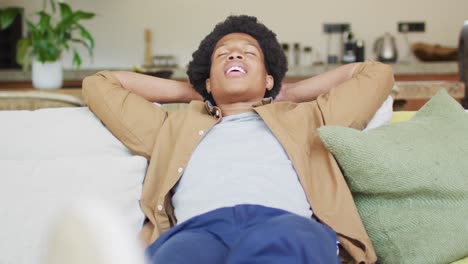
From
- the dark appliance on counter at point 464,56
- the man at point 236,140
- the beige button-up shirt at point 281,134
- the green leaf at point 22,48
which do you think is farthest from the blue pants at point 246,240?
the green leaf at point 22,48

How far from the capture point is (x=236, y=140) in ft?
4.70

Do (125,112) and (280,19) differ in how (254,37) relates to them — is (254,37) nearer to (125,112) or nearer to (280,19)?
(125,112)

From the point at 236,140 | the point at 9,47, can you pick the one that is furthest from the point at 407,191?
the point at 9,47

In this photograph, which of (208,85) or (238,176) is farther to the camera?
(208,85)

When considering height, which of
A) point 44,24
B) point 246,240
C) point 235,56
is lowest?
point 246,240

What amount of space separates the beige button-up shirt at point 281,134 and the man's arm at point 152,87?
8cm

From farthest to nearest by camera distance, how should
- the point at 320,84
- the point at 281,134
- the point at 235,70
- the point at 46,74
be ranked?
1. the point at 46,74
2. the point at 320,84
3. the point at 235,70
4. the point at 281,134

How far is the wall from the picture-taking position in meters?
4.46

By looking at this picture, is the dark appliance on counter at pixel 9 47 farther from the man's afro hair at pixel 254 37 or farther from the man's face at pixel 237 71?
the man's face at pixel 237 71

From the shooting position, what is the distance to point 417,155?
130cm

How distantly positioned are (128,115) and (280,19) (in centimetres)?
321

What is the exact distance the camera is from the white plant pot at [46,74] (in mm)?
2508

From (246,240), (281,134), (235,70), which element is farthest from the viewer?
(235,70)

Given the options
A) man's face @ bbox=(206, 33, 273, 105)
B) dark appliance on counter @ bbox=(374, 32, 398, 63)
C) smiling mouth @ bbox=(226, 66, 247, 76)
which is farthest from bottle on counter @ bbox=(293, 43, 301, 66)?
smiling mouth @ bbox=(226, 66, 247, 76)
